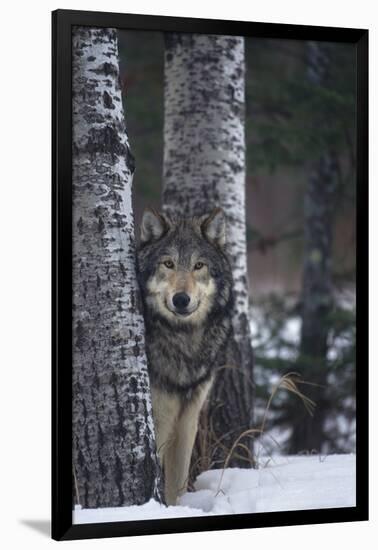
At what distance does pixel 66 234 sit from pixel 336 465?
1.98 m

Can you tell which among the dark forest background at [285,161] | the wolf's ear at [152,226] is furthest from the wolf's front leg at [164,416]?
the dark forest background at [285,161]

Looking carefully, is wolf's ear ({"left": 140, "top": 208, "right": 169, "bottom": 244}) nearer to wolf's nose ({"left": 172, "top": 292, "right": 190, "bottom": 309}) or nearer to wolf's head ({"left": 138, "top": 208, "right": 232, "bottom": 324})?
wolf's head ({"left": 138, "top": 208, "right": 232, "bottom": 324})

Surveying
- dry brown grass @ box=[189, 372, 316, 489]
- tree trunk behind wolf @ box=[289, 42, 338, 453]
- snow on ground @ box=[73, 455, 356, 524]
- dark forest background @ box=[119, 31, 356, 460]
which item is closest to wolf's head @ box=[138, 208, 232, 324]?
dry brown grass @ box=[189, 372, 316, 489]

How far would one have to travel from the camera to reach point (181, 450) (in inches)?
187

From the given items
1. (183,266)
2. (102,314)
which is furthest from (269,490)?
(102,314)

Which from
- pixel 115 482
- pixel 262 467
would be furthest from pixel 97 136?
pixel 262 467

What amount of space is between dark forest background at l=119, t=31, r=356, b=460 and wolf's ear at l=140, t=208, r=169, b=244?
94.4 inches

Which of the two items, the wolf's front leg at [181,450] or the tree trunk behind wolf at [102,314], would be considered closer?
the tree trunk behind wolf at [102,314]

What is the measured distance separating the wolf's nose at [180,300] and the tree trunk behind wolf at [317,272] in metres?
3.24

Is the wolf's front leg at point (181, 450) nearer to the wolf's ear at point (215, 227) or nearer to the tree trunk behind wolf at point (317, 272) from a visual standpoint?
the wolf's ear at point (215, 227)

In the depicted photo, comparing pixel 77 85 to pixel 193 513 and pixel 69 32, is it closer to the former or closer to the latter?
pixel 69 32

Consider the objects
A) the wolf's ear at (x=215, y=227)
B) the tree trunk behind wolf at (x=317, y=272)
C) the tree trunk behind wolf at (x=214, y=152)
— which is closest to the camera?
the wolf's ear at (x=215, y=227)

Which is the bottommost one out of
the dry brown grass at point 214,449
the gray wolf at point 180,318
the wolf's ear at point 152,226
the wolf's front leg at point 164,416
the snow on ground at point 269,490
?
the snow on ground at point 269,490

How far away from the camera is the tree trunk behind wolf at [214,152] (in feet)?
17.3
